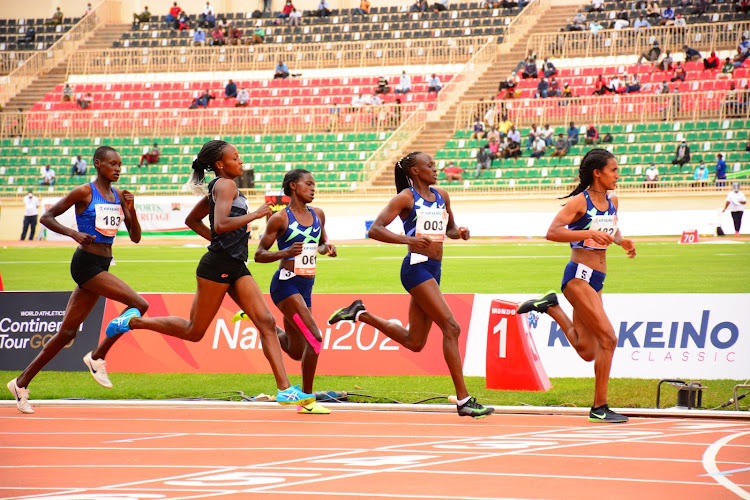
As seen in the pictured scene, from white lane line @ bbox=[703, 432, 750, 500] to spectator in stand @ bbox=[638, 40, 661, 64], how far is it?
33357 millimetres

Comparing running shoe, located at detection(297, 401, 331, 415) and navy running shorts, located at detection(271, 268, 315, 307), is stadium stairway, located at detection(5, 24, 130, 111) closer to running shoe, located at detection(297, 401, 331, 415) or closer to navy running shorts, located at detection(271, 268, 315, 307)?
navy running shorts, located at detection(271, 268, 315, 307)

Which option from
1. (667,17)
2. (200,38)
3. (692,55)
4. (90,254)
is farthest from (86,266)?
(200,38)

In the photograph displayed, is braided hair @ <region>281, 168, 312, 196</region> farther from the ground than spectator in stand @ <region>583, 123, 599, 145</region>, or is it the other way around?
braided hair @ <region>281, 168, 312, 196</region>

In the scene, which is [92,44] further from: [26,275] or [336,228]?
[26,275]

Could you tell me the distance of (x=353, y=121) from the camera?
132 ft

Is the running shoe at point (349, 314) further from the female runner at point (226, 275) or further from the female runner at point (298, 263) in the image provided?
the female runner at point (226, 275)

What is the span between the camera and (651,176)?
31938mm

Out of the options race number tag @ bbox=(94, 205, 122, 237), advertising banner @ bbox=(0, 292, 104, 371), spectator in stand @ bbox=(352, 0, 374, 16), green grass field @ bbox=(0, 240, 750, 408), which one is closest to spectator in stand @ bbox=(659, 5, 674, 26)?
spectator in stand @ bbox=(352, 0, 374, 16)

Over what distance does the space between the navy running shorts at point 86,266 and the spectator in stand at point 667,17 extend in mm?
35305

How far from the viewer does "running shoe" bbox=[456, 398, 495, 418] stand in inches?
295

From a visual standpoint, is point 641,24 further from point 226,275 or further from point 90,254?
point 226,275

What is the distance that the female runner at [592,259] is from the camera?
7.35 m

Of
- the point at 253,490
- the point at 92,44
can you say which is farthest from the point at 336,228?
the point at 253,490

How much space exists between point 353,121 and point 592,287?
109ft
